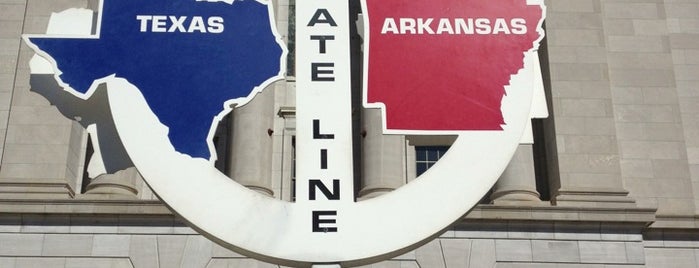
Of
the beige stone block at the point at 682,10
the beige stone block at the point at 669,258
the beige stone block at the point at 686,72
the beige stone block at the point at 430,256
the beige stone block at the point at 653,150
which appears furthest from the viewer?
the beige stone block at the point at 682,10

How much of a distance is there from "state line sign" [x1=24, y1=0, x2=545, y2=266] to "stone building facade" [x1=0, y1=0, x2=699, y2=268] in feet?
41.1

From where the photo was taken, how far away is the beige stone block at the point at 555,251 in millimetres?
22156

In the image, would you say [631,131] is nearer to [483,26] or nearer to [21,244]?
[483,26]

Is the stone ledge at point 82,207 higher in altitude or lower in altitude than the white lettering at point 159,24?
lower

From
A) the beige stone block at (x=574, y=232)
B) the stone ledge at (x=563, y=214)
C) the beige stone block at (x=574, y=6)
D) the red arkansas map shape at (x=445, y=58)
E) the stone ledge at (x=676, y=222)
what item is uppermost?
the beige stone block at (x=574, y=6)

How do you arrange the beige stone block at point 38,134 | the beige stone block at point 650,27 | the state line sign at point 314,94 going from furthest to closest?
the beige stone block at point 650,27 → the beige stone block at point 38,134 → the state line sign at point 314,94

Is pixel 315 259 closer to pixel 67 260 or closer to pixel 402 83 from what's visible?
pixel 402 83

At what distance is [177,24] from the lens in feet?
31.4

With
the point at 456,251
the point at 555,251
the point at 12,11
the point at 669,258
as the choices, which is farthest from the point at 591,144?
the point at 12,11

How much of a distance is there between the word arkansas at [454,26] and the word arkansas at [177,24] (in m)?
1.94

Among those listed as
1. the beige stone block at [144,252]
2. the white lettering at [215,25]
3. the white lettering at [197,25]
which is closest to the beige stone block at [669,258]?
the beige stone block at [144,252]

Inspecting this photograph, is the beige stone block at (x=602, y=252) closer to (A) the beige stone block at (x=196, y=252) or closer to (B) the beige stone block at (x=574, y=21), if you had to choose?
(B) the beige stone block at (x=574, y=21)

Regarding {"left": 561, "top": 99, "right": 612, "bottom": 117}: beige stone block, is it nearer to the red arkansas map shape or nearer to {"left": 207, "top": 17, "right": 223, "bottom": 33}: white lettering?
the red arkansas map shape

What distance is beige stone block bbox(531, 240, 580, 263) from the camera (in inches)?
872
